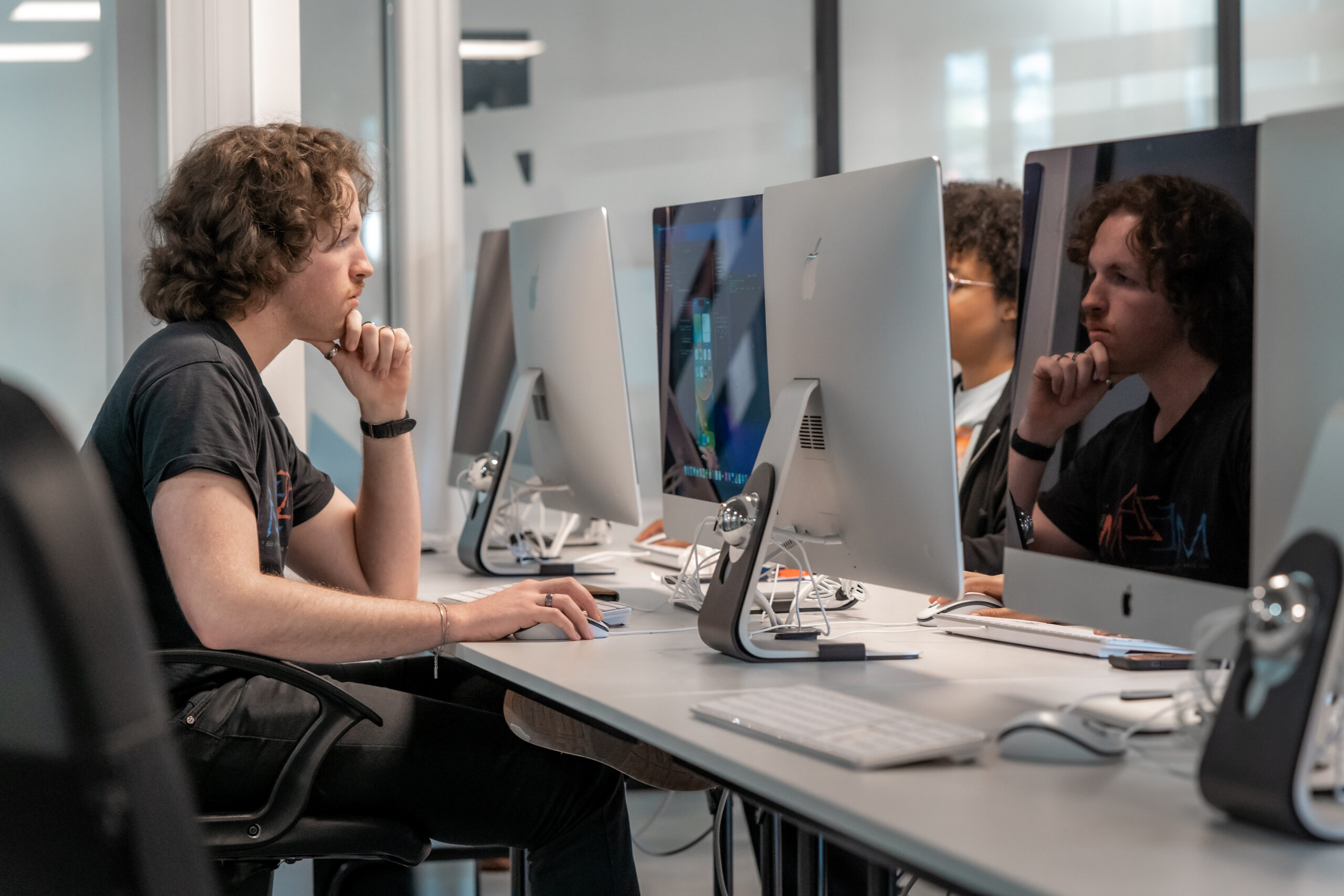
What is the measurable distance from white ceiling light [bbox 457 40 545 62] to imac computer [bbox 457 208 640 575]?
Answer: 1.54 metres

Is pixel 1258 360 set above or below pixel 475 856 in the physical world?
above

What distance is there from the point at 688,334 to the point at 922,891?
1411 millimetres

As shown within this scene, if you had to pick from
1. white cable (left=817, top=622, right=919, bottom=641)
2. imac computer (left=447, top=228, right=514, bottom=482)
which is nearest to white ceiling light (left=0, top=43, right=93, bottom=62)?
imac computer (left=447, top=228, right=514, bottom=482)

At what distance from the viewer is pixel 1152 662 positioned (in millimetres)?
1352

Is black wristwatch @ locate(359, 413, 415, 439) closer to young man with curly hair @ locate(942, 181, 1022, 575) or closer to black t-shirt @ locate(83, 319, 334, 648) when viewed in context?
black t-shirt @ locate(83, 319, 334, 648)

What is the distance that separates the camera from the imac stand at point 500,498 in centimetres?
222

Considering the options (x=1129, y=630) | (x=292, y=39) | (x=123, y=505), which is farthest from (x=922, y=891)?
(x=292, y=39)

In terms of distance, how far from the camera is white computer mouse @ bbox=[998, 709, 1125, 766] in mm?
1002

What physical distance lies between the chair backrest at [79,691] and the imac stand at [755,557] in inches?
34.6

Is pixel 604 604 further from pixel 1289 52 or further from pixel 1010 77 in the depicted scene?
pixel 1289 52

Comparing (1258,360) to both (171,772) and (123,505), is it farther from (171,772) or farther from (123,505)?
(123,505)

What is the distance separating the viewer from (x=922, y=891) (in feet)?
8.48

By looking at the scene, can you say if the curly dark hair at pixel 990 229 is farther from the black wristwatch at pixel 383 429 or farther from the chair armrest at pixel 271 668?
the chair armrest at pixel 271 668

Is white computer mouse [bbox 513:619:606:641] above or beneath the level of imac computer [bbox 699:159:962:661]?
beneath
